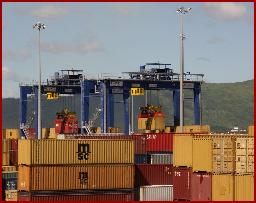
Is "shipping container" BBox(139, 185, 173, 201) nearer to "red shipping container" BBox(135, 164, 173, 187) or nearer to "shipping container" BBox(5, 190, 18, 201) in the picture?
"red shipping container" BBox(135, 164, 173, 187)

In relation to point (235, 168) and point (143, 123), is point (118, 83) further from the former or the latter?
point (235, 168)

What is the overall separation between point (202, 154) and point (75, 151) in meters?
11.1

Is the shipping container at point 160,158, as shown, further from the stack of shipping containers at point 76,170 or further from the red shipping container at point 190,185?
the red shipping container at point 190,185

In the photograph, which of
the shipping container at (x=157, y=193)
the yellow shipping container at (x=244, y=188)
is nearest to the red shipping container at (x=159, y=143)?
the shipping container at (x=157, y=193)

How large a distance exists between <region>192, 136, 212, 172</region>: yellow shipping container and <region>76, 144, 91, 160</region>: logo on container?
930cm

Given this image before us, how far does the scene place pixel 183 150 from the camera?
60.3m

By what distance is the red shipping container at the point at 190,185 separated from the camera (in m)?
55.8

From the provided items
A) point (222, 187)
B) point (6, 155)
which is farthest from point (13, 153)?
point (222, 187)

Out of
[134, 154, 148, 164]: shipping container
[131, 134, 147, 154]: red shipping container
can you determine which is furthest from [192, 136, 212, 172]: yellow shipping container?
[131, 134, 147, 154]: red shipping container

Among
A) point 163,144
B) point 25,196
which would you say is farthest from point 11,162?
point 25,196

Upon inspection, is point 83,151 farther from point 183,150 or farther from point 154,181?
point 183,150

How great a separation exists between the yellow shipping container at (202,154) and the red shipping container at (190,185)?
551 millimetres

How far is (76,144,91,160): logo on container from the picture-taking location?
62062mm

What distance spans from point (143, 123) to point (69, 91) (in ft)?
87.9
